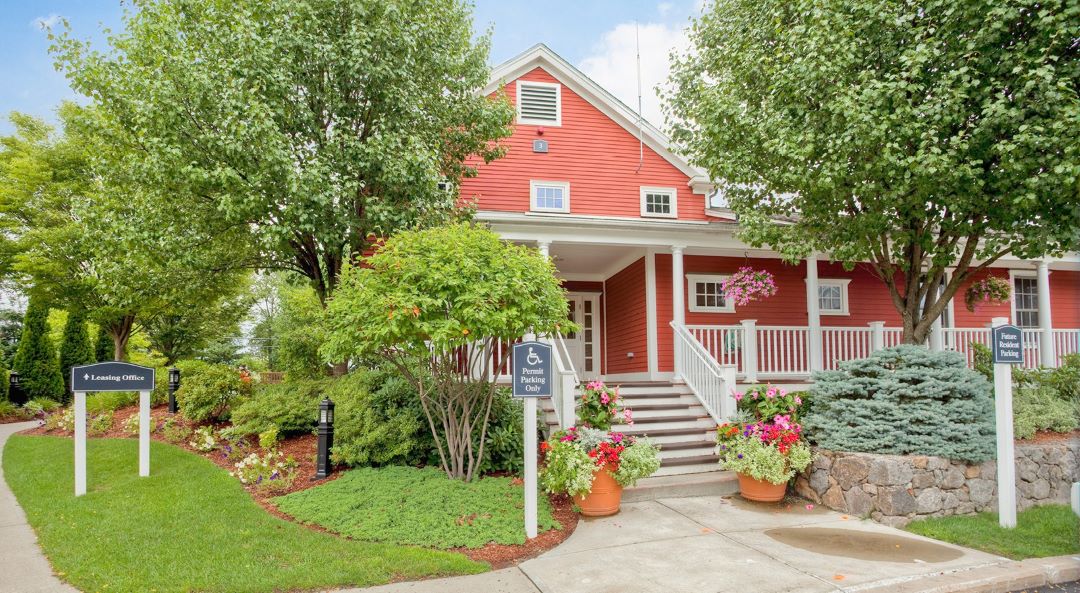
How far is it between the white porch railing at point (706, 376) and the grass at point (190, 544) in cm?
481

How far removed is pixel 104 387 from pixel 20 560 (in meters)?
2.52

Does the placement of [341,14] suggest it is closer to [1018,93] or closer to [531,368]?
[531,368]

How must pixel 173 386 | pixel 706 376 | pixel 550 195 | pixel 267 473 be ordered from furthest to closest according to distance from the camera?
1. pixel 550 195
2. pixel 173 386
3. pixel 706 376
4. pixel 267 473

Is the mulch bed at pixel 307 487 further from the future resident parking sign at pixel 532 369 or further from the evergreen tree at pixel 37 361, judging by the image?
the evergreen tree at pixel 37 361

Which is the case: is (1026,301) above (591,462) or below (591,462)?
above

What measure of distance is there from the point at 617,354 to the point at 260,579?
9226 millimetres

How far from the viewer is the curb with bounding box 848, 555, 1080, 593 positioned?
4.09 metres

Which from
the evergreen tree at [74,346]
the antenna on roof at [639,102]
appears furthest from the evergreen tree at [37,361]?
the antenna on roof at [639,102]

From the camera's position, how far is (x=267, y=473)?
22.3ft

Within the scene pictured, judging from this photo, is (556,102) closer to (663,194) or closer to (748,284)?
(663,194)

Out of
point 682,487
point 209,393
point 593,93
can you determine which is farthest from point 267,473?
point 593,93

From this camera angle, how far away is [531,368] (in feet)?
17.5

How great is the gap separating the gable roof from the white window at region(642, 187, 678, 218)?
50 cm

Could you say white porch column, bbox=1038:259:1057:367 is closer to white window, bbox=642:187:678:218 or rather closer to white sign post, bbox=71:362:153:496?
white window, bbox=642:187:678:218
